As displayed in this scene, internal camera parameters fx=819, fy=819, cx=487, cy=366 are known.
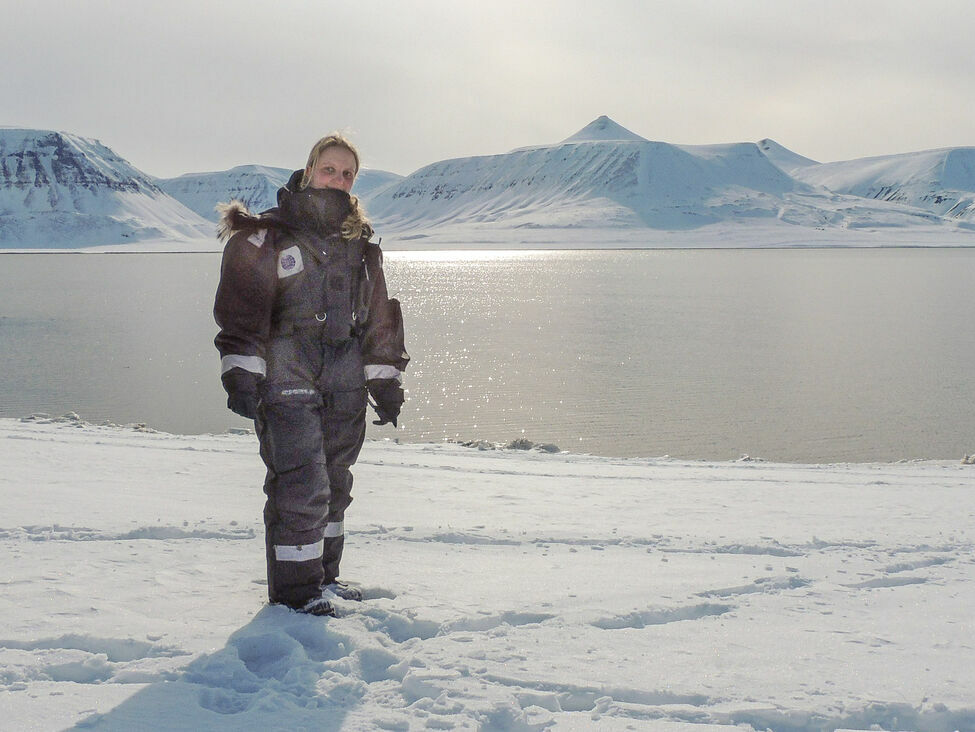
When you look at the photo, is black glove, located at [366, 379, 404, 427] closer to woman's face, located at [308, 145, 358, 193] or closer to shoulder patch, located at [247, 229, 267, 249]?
shoulder patch, located at [247, 229, 267, 249]

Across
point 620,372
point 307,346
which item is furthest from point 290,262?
point 620,372

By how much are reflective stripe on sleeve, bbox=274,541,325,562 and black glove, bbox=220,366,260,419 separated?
692 mm

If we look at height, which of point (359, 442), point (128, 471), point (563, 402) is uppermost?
point (359, 442)

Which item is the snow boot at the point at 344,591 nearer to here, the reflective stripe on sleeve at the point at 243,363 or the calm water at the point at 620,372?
the reflective stripe on sleeve at the point at 243,363

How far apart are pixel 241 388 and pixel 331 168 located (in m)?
1.21

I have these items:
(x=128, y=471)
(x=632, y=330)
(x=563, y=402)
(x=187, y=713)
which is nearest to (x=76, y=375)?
(x=563, y=402)

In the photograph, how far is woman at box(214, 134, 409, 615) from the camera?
151 inches

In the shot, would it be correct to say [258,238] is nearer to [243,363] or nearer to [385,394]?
[243,363]

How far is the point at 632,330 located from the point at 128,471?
31354mm

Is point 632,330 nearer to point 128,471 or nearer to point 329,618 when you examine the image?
point 128,471

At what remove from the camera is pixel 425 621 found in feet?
12.6

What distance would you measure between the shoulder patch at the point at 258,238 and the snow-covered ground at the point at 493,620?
1757mm

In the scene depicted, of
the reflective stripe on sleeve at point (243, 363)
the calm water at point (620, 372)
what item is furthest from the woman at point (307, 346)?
the calm water at point (620, 372)

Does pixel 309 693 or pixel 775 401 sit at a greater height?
pixel 309 693
